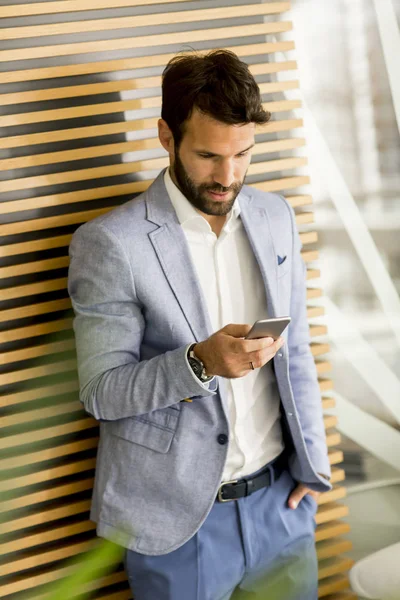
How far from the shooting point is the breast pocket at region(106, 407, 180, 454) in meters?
2.51

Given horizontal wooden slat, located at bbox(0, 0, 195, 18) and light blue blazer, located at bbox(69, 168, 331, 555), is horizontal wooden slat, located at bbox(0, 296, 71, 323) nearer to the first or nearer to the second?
light blue blazer, located at bbox(69, 168, 331, 555)

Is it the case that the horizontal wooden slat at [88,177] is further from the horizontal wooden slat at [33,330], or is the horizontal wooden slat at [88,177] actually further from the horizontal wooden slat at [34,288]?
the horizontal wooden slat at [33,330]

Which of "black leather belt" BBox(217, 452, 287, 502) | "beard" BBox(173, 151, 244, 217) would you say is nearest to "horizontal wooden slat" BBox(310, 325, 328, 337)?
"black leather belt" BBox(217, 452, 287, 502)

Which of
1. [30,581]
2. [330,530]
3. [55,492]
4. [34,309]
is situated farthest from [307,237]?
[30,581]

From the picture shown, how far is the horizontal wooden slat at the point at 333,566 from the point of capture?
3375mm

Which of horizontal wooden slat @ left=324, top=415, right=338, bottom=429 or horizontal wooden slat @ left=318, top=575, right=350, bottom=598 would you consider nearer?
horizontal wooden slat @ left=324, top=415, right=338, bottom=429

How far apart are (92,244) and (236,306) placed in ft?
1.74

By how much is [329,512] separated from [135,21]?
2104mm

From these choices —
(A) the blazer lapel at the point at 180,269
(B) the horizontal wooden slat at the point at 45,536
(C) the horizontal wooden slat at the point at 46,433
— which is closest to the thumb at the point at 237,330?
(A) the blazer lapel at the point at 180,269

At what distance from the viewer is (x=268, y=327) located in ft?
6.89

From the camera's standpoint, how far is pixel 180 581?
2.57m

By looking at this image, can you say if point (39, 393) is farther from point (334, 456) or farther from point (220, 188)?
point (334, 456)

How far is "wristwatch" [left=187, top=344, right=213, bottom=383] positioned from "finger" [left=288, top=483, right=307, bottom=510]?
79 centimetres

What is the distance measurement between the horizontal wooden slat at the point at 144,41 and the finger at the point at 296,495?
1.68 metres
